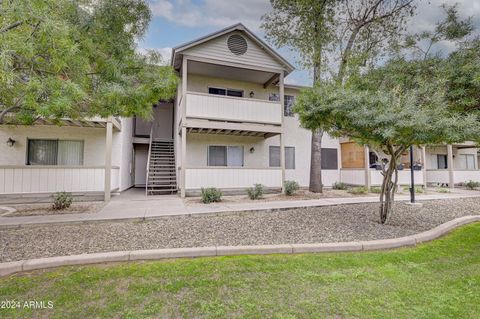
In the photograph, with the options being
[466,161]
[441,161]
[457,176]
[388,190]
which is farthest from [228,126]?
[466,161]

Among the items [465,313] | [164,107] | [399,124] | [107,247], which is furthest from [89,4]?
[164,107]

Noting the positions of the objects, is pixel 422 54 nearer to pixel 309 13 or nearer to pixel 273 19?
pixel 309 13

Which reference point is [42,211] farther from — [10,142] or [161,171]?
[161,171]

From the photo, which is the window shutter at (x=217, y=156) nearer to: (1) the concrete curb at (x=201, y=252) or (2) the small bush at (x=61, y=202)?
(2) the small bush at (x=61, y=202)

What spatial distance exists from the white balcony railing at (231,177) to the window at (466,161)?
1920 centimetres

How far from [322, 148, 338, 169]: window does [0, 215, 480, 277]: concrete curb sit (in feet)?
33.6

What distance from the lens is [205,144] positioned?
12641mm

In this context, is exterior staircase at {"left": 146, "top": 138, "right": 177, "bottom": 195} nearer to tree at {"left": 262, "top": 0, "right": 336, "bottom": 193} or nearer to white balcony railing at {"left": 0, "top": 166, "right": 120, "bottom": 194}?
white balcony railing at {"left": 0, "top": 166, "right": 120, "bottom": 194}

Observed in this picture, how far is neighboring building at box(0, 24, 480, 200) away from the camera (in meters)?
9.59

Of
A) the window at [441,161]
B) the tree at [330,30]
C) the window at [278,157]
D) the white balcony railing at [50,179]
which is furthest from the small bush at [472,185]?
the white balcony railing at [50,179]

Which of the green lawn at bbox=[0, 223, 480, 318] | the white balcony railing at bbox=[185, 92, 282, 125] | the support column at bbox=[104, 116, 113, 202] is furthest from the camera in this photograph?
the white balcony railing at bbox=[185, 92, 282, 125]

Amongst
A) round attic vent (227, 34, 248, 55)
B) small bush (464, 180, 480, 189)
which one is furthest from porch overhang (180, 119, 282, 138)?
small bush (464, 180, 480, 189)

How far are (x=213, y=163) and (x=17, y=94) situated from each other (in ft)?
27.6

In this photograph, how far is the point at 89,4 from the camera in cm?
525
